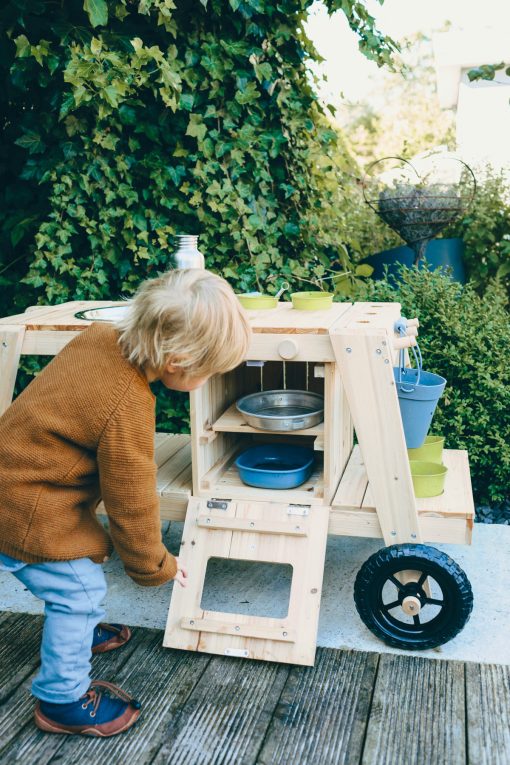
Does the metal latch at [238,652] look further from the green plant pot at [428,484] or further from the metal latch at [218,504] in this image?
the green plant pot at [428,484]

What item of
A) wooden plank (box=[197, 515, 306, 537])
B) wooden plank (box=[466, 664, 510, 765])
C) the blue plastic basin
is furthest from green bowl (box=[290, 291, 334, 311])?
wooden plank (box=[466, 664, 510, 765])

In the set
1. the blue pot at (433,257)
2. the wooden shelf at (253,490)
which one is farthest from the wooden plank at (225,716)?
the blue pot at (433,257)

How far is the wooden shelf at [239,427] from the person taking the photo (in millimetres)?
2340

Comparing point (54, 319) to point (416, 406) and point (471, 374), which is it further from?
point (471, 374)

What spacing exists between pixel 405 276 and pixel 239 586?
1.83 m

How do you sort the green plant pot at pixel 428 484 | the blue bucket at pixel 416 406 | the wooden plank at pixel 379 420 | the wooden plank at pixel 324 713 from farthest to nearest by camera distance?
the blue bucket at pixel 416 406 → the green plant pot at pixel 428 484 → the wooden plank at pixel 379 420 → the wooden plank at pixel 324 713

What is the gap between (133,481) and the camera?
5.66 ft

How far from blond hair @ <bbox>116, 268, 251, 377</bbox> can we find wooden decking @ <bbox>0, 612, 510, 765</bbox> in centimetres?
94

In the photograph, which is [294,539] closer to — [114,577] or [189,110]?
[114,577]

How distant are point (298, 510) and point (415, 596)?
0.43 metres

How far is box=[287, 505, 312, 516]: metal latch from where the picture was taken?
2.26m

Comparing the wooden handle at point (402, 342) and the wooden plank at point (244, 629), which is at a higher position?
the wooden handle at point (402, 342)

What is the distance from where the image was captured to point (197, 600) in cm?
223

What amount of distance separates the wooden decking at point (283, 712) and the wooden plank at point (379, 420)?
426mm
